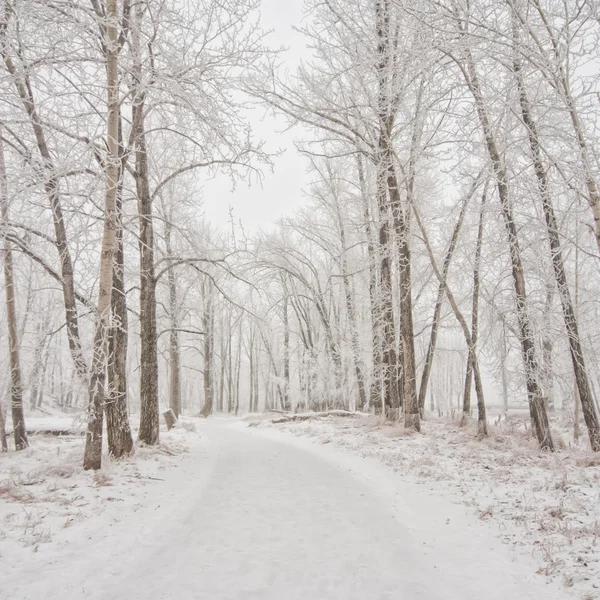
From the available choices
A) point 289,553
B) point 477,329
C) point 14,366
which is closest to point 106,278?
point 289,553

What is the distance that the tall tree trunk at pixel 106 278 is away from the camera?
6.42 m

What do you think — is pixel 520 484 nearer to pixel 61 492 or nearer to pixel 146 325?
pixel 61 492

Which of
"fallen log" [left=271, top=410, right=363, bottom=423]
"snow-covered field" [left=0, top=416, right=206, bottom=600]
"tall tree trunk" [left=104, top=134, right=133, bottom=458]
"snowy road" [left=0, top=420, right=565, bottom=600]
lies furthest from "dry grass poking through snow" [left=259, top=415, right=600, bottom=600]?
"fallen log" [left=271, top=410, right=363, bottom=423]

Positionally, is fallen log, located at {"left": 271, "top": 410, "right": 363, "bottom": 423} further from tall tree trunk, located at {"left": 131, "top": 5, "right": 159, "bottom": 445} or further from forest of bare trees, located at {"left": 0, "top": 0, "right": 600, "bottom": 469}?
tall tree trunk, located at {"left": 131, "top": 5, "right": 159, "bottom": 445}

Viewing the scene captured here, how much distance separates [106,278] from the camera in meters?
6.70

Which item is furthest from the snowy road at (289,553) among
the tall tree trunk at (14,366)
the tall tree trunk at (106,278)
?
the tall tree trunk at (14,366)

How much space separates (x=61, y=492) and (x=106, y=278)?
3.14 m

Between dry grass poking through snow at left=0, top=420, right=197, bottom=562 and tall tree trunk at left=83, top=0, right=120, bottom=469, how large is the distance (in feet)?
1.91

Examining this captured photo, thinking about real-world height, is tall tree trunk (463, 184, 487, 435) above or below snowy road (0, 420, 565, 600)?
above

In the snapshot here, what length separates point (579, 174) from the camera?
516cm

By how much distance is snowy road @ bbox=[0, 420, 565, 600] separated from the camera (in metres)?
3.20

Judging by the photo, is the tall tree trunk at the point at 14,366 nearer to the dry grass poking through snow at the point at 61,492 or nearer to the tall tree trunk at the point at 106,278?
the dry grass poking through snow at the point at 61,492

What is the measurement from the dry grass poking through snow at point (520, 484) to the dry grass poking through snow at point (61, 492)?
14.2 ft

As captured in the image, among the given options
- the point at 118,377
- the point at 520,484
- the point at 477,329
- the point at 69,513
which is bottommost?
the point at 520,484
